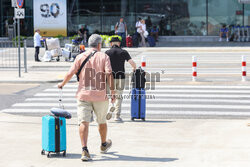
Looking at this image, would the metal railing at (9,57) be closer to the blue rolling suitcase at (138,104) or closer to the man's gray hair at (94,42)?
the blue rolling suitcase at (138,104)

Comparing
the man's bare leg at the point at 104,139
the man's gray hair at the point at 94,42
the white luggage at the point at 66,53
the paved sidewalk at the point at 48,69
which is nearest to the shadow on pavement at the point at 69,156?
the man's bare leg at the point at 104,139

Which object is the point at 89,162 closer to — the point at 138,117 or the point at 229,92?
the point at 138,117

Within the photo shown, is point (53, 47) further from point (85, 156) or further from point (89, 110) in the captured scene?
point (85, 156)

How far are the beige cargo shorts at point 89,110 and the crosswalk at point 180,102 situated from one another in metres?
4.27

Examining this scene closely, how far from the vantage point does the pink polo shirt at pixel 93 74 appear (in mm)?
8188

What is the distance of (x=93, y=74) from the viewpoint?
8211 millimetres

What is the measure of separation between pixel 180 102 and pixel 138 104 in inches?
114

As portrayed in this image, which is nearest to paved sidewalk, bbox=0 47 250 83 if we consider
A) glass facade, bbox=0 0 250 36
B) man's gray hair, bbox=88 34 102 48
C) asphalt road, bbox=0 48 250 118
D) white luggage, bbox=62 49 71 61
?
asphalt road, bbox=0 48 250 118

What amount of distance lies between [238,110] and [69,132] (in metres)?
4.67

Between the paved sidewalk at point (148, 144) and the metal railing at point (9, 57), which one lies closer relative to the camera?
the paved sidewalk at point (148, 144)

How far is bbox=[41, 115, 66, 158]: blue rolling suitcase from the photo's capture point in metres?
8.34

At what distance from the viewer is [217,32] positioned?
42.6 meters

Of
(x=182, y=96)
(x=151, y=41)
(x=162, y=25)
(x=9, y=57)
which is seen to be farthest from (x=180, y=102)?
(x=162, y=25)

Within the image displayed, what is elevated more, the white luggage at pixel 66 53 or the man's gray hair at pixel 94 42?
the man's gray hair at pixel 94 42
